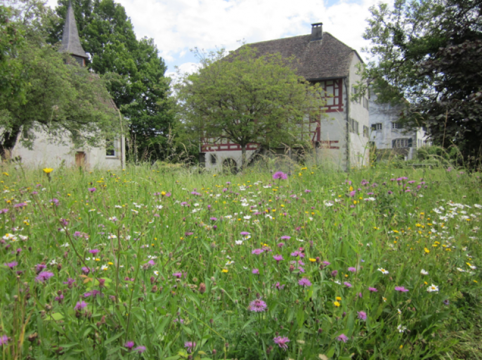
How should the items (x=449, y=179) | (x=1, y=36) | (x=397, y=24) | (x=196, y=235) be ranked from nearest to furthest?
(x=196, y=235) → (x=449, y=179) → (x=1, y=36) → (x=397, y=24)

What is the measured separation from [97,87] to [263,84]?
8.59 meters

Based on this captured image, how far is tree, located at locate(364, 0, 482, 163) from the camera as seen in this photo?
268 inches

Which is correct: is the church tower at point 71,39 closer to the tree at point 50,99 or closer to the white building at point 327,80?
the tree at point 50,99

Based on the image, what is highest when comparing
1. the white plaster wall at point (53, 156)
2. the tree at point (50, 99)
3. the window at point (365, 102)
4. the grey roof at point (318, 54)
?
the grey roof at point (318, 54)

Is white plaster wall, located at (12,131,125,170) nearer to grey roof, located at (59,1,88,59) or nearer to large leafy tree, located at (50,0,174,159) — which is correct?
large leafy tree, located at (50,0,174,159)

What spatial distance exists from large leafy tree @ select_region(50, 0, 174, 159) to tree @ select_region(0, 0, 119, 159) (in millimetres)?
11768

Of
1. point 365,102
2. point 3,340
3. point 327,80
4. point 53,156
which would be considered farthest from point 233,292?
point 365,102

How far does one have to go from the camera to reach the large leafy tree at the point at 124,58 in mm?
27688

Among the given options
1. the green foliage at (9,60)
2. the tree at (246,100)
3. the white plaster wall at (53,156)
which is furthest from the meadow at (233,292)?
the tree at (246,100)

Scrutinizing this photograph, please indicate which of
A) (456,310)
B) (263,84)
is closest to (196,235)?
(456,310)

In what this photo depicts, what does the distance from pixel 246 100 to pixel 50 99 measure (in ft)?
31.0

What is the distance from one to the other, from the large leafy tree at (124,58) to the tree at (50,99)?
38.6 feet

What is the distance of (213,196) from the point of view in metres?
3.19

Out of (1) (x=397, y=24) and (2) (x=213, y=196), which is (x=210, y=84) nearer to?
(1) (x=397, y=24)
